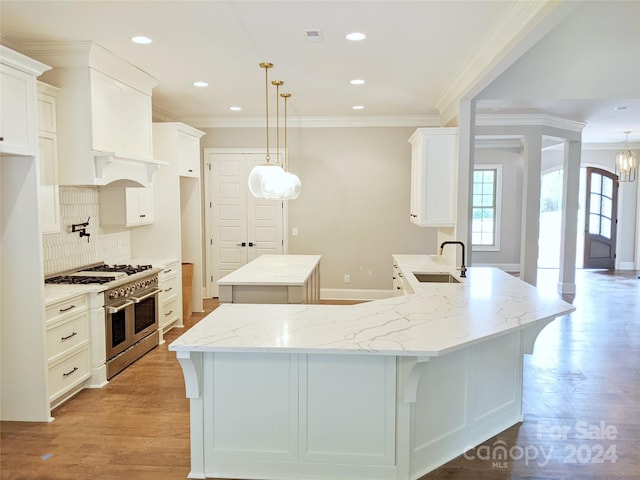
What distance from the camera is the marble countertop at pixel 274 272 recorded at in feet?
13.7

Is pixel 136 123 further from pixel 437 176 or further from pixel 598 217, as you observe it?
pixel 598 217

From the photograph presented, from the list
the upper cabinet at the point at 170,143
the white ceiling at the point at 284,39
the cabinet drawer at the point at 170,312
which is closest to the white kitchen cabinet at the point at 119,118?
the white ceiling at the point at 284,39

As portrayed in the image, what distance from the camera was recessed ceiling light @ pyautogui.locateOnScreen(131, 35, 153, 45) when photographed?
3.68 meters

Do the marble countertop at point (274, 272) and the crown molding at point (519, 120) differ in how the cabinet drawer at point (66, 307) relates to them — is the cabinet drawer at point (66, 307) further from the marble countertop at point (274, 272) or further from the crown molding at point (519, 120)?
the crown molding at point (519, 120)

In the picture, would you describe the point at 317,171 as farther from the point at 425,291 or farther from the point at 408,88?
the point at 425,291

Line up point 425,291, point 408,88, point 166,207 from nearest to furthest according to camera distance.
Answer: point 425,291
point 408,88
point 166,207

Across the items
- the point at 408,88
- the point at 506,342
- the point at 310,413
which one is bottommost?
the point at 310,413

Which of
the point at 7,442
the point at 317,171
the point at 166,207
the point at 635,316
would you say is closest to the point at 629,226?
the point at 635,316

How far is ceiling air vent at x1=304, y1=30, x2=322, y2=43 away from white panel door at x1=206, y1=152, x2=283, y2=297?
12.7ft

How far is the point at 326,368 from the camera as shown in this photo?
2.55 meters

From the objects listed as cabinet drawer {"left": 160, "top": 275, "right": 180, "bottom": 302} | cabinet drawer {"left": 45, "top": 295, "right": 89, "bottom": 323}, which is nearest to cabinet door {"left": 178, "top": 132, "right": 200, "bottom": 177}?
cabinet drawer {"left": 160, "top": 275, "right": 180, "bottom": 302}

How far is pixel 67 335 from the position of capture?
3.69m

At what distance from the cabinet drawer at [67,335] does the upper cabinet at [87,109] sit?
3.81 ft

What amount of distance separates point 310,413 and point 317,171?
5.30 meters
